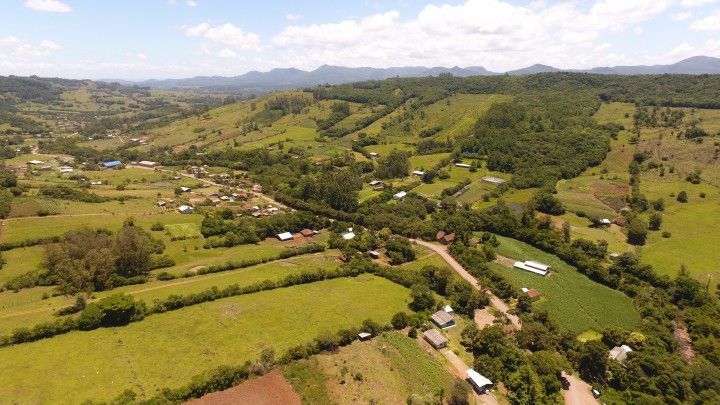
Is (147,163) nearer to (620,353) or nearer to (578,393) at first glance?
(578,393)

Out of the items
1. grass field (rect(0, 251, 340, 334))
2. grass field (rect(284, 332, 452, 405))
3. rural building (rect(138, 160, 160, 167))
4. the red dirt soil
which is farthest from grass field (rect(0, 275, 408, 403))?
rural building (rect(138, 160, 160, 167))

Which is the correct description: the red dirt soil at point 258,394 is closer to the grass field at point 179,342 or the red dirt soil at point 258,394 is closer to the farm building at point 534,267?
the grass field at point 179,342

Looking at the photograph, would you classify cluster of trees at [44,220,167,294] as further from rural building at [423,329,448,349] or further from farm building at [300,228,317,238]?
rural building at [423,329,448,349]

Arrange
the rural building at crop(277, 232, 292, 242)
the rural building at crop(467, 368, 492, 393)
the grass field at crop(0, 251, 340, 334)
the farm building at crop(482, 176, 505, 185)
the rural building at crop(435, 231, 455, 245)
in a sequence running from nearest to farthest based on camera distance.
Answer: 1. the rural building at crop(467, 368, 492, 393)
2. the grass field at crop(0, 251, 340, 334)
3. the rural building at crop(435, 231, 455, 245)
4. the rural building at crop(277, 232, 292, 242)
5. the farm building at crop(482, 176, 505, 185)

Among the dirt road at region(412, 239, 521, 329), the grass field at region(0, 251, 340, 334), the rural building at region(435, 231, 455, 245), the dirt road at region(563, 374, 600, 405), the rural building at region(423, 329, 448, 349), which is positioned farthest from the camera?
the rural building at region(435, 231, 455, 245)

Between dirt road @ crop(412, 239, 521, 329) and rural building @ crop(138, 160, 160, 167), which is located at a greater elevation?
dirt road @ crop(412, 239, 521, 329)

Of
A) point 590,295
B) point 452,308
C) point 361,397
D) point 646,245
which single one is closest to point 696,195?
point 646,245
